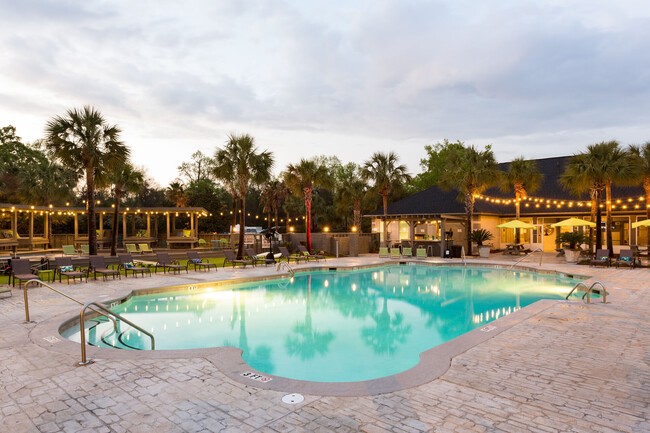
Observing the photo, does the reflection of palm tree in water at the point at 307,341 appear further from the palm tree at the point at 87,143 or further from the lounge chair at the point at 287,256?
the palm tree at the point at 87,143

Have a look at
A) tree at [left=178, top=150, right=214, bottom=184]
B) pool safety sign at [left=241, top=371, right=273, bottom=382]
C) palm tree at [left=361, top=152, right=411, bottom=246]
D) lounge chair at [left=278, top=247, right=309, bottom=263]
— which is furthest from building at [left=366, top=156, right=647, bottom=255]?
tree at [left=178, top=150, right=214, bottom=184]

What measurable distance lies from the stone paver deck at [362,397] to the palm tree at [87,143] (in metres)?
12.1

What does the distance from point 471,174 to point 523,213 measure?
22.2 feet

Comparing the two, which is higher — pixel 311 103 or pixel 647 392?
pixel 311 103

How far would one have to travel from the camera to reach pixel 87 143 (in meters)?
16.5

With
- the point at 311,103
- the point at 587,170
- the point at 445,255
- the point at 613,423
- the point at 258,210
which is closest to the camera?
the point at 613,423

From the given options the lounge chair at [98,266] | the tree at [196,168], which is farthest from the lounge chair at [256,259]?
the tree at [196,168]

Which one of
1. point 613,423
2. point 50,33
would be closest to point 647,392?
point 613,423

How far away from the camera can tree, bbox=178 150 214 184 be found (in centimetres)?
5584

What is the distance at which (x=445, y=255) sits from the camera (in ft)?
79.5

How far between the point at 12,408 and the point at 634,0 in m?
25.2

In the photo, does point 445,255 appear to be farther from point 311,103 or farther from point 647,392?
point 647,392

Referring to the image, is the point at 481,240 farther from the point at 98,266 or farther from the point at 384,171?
the point at 98,266

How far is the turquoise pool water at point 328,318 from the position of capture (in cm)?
725
